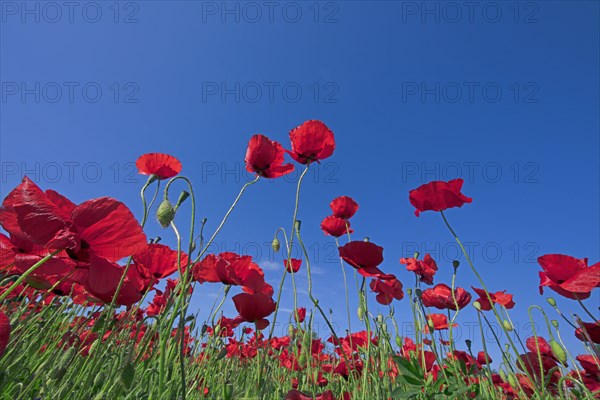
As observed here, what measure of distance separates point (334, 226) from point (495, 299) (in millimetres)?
1113

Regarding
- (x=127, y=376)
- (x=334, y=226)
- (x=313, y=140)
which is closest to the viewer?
(x=127, y=376)

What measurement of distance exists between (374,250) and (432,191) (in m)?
0.48

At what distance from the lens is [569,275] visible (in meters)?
1.59

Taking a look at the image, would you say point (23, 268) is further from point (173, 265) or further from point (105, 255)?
point (173, 265)

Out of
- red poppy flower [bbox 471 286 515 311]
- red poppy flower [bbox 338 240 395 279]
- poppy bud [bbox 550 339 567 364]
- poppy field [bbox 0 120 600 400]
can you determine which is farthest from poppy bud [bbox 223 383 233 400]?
red poppy flower [bbox 471 286 515 311]

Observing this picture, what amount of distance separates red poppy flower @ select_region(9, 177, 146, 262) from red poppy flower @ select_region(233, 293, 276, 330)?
0.74 m

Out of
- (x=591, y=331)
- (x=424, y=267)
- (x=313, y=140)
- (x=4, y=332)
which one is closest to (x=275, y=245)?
(x=313, y=140)

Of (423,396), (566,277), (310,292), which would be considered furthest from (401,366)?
(566,277)

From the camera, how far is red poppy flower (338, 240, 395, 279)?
170 centimetres

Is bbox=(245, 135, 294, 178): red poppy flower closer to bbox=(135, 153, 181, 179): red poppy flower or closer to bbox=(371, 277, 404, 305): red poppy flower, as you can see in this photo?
bbox=(135, 153, 181, 179): red poppy flower

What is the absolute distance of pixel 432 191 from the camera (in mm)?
1878

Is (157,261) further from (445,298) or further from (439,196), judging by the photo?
(445,298)

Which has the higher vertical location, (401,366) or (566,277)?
(566,277)

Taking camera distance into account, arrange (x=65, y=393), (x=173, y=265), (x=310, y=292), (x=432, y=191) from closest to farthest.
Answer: (x=65, y=393) < (x=173, y=265) < (x=310, y=292) < (x=432, y=191)
